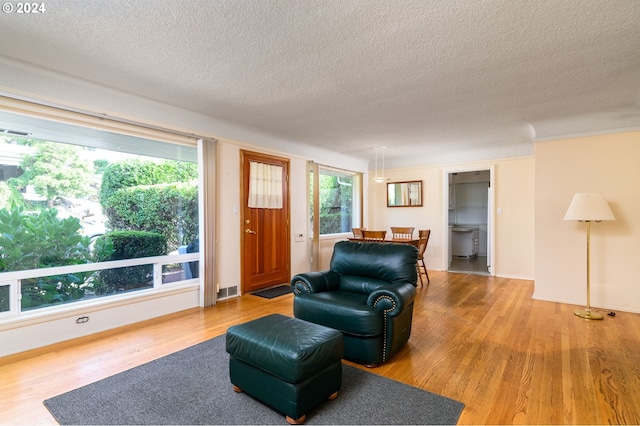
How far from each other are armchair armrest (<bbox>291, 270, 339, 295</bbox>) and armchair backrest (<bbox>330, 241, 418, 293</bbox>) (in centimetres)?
17

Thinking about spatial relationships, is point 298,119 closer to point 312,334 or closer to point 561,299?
point 312,334

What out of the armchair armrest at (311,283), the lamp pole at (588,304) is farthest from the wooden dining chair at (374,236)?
the lamp pole at (588,304)

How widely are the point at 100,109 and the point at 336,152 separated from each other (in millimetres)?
4071

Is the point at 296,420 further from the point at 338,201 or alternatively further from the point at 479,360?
the point at 338,201

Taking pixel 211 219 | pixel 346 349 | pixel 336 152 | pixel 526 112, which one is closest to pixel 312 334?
pixel 346 349

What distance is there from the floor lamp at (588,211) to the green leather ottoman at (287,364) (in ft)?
11.3

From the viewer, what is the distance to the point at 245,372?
199 cm

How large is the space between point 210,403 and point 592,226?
4.84 metres

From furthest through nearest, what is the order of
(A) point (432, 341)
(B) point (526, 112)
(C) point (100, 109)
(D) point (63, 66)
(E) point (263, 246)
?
(E) point (263, 246) → (B) point (526, 112) → (C) point (100, 109) → (A) point (432, 341) → (D) point (63, 66)

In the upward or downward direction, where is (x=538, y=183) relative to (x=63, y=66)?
downward

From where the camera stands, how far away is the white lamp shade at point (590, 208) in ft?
11.9

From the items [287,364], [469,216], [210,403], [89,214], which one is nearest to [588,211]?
[287,364]

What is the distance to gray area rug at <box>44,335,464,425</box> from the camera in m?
1.81

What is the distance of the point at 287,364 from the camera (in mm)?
1746
